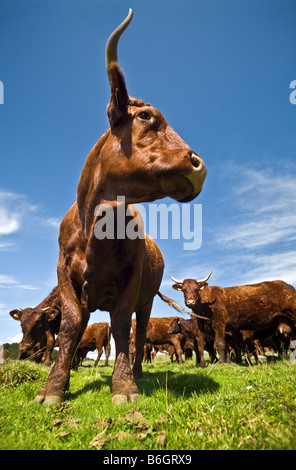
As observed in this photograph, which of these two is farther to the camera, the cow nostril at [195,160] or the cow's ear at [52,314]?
the cow's ear at [52,314]

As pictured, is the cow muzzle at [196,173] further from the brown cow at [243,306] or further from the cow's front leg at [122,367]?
the brown cow at [243,306]

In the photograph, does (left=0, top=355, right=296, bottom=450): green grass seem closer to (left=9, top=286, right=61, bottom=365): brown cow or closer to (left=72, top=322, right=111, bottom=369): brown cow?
(left=9, top=286, right=61, bottom=365): brown cow

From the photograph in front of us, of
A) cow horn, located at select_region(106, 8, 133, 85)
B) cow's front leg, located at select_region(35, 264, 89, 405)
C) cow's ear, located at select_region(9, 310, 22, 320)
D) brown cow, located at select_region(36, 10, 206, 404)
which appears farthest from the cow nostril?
cow's ear, located at select_region(9, 310, 22, 320)

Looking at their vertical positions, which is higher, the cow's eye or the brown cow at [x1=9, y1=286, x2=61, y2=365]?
the cow's eye

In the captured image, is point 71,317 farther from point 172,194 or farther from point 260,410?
point 260,410

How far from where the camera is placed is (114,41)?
3.43m

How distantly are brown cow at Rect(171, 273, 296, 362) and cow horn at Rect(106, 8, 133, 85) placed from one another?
963cm

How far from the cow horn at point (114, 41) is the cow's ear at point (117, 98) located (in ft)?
0.26

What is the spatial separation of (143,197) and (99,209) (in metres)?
0.86

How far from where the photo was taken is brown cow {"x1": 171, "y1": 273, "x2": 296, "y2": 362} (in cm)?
1108

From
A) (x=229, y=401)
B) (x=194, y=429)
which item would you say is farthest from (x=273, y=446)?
(x=229, y=401)

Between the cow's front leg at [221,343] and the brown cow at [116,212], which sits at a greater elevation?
the brown cow at [116,212]

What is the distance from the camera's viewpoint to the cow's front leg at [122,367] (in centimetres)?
349

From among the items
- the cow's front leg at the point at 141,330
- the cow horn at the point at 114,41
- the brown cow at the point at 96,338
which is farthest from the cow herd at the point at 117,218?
the brown cow at the point at 96,338
